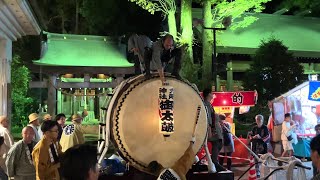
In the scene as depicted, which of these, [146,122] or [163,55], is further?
[163,55]

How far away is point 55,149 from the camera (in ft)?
16.5

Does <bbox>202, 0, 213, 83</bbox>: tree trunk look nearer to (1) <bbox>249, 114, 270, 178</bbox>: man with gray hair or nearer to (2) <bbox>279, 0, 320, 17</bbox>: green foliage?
(1) <bbox>249, 114, 270, 178</bbox>: man with gray hair

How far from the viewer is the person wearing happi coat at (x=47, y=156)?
488 cm

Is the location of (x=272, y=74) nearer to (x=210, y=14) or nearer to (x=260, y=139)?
(x=210, y=14)

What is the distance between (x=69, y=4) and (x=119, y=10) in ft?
21.2

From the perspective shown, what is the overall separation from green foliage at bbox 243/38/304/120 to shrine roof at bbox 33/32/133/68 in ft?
23.3

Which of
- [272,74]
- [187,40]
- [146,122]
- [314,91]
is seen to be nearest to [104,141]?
[146,122]

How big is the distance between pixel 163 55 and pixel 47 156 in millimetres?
1972

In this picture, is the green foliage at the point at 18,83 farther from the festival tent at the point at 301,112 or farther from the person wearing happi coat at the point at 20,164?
the person wearing happi coat at the point at 20,164

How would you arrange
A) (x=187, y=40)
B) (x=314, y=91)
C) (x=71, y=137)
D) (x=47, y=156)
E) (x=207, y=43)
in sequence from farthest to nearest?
1. (x=207, y=43)
2. (x=187, y=40)
3. (x=314, y=91)
4. (x=71, y=137)
5. (x=47, y=156)

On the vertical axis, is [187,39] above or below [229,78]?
above

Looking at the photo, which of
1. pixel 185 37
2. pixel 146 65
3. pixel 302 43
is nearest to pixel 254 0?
pixel 185 37

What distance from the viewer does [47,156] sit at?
490 centimetres

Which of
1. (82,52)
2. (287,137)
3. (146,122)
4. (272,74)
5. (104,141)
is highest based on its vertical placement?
(82,52)
